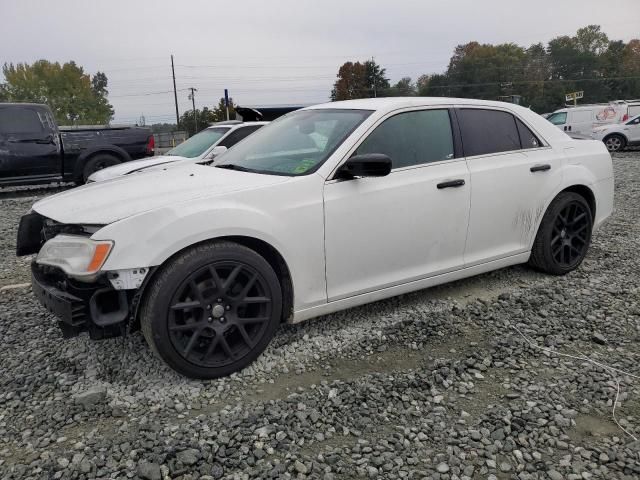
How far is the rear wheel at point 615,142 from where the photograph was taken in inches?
699

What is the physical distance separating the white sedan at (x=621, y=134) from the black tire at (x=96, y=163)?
628 inches

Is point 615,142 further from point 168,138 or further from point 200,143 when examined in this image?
point 168,138

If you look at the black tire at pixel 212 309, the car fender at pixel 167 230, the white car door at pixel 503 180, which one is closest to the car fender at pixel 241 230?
the car fender at pixel 167 230

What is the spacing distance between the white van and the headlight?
2050 centimetres

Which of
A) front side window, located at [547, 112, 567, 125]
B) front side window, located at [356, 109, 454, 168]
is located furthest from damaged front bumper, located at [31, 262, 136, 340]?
front side window, located at [547, 112, 567, 125]

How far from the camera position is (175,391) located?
109 inches

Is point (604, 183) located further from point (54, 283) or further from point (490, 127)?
point (54, 283)

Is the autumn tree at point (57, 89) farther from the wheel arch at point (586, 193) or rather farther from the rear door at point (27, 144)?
the wheel arch at point (586, 193)

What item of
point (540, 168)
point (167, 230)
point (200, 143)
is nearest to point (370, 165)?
point (167, 230)

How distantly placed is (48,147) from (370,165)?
922 centimetres

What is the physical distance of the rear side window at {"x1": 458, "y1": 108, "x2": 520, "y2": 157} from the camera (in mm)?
3850

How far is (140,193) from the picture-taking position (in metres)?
2.96

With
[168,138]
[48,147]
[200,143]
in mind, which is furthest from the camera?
[168,138]

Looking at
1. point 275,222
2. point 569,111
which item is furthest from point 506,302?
point 569,111
